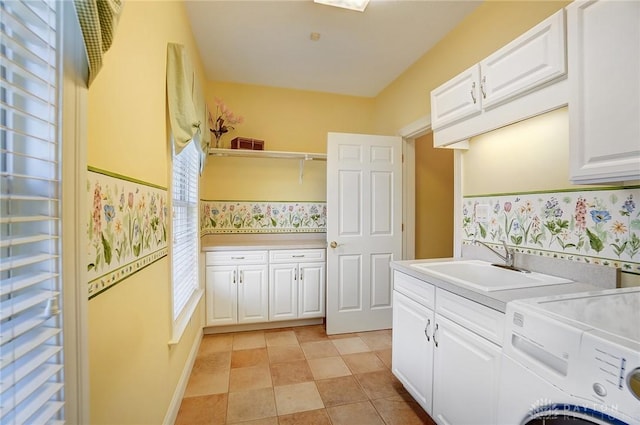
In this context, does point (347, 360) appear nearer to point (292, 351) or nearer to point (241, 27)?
point (292, 351)

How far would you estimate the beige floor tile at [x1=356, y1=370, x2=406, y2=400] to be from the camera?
1821mm

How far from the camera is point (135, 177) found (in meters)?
1.12

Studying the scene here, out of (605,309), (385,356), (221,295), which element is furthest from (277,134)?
(605,309)

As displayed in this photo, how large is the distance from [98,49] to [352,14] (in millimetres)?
1847

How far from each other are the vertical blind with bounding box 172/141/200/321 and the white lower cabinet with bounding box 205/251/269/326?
0.24 meters

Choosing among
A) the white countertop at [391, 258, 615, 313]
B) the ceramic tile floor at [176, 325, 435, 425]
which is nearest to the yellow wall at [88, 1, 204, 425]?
the ceramic tile floor at [176, 325, 435, 425]

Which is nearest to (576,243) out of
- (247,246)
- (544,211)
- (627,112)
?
(544,211)

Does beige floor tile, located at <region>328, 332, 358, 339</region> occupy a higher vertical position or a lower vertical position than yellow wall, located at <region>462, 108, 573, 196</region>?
lower

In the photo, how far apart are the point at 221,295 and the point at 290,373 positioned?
101 cm

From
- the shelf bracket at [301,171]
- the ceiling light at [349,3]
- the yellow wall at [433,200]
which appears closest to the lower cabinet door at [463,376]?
the yellow wall at [433,200]

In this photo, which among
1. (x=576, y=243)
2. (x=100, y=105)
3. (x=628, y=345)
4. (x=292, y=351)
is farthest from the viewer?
(x=292, y=351)

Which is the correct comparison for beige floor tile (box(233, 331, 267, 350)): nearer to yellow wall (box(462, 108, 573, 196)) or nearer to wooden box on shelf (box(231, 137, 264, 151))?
wooden box on shelf (box(231, 137, 264, 151))

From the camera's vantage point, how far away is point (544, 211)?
1.48 m

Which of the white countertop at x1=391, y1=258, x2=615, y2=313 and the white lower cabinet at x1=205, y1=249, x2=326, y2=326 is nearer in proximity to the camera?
the white countertop at x1=391, y1=258, x2=615, y2=313
